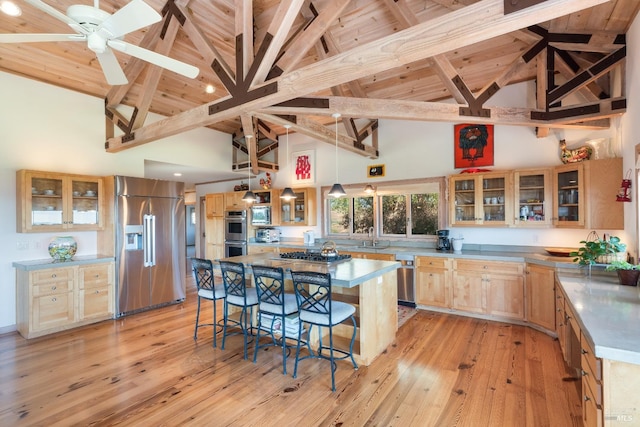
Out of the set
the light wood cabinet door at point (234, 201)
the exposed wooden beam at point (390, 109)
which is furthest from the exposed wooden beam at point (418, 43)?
the light wood cabinet door at point (234, 201)

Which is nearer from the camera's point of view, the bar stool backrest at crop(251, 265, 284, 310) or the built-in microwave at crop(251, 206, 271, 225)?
the bar stool backrest at crop(251, 265, 284, 310)

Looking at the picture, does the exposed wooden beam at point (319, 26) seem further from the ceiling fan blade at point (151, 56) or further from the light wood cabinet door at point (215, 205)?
the light wood cabinet door at point (215, 205)

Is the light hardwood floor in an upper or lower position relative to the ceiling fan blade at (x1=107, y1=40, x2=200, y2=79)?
lower

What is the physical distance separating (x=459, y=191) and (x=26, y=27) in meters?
6.07

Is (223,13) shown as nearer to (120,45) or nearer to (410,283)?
(120,45)

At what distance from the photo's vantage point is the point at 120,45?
2.32 metres

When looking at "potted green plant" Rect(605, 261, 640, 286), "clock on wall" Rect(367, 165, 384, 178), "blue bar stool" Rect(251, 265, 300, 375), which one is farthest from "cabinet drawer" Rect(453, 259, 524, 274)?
"blue bar stool" Rect(251, 265, 300, 375)

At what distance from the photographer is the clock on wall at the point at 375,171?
5.77 m

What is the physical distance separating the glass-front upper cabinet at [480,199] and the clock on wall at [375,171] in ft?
4.40

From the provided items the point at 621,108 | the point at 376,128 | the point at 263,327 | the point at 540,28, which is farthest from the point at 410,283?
the point at 540,28

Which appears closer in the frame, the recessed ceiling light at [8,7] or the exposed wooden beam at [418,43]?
the exposed wooden beam at [418,43]

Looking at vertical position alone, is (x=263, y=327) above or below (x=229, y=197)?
below

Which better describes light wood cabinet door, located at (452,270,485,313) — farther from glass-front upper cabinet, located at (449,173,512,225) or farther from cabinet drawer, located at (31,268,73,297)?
cabinet drawer, located at (31,268,73,297)

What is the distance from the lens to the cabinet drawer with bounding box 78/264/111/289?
429 centimetres
